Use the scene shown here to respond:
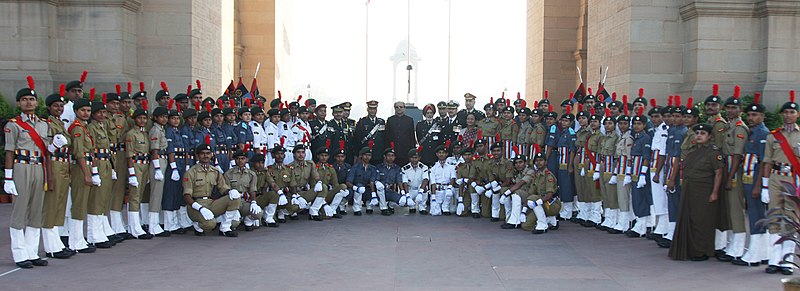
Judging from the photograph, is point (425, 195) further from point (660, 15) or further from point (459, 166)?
point (660, 15)

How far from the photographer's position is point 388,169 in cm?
1412

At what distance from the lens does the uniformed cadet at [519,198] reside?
11.6m

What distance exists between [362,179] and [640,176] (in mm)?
4853

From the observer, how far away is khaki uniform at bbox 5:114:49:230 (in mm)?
8391

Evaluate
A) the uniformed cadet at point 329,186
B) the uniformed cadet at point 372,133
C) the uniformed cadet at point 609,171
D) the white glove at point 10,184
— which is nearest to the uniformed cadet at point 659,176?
the uniformed cadet at point 609,171

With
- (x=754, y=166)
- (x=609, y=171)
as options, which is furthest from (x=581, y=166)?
(x=754, y=166)

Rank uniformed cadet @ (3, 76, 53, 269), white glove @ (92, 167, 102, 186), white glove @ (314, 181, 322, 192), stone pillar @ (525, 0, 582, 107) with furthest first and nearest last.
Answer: stone pillar @ (525, 0, 582, 107), white glove @ (314, 181, 322, 192), white glove @ (92, 167, 102, 186), uniformed cadet @ (3, 76, 53, 269)

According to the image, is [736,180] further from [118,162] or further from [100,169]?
[118,162]

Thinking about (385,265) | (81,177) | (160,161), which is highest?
(160,161)

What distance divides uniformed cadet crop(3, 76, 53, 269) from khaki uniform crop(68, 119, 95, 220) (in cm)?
58

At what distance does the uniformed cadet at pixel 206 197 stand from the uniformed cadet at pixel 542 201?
4169 millimetres

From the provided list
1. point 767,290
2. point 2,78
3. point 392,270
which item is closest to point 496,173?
point 392,270

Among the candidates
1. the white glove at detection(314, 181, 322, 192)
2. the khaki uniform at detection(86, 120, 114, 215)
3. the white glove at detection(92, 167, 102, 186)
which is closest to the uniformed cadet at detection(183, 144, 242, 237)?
the khaki uniform at detection(86, 120, 114, 215)

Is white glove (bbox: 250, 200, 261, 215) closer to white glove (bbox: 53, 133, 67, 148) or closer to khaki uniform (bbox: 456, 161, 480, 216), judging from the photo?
white glove (bbox: 53, 133, 67, 148)
